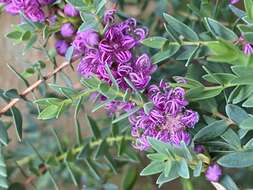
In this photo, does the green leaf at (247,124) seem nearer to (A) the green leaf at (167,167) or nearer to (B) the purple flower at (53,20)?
(A) the green leaf at (167,167)

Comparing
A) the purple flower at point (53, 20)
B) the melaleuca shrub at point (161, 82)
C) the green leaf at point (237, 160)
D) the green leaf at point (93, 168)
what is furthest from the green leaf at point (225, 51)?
the green leaf at point (93, 168)

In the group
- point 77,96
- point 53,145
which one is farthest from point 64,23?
point 53,145

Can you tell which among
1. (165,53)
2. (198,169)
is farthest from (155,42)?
(198,169)

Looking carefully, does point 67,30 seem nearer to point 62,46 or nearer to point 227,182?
point 62,46

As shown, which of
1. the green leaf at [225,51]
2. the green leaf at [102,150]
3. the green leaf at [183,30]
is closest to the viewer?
the green leaf at [225,51]

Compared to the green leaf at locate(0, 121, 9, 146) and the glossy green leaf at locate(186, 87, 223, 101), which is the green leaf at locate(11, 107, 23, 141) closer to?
the green leaf at locate(0, 121, 9, 146)
